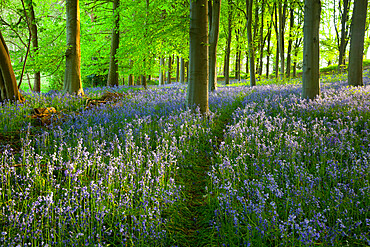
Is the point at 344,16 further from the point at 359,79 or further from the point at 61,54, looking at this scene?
the point at 61,54

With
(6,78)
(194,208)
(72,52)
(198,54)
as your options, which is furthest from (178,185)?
(72,52)

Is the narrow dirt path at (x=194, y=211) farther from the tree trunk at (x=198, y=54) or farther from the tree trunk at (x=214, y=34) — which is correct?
the tree trunk at (x=214, y=34)

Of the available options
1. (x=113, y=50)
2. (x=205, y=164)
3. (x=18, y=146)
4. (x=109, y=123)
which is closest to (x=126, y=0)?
(x=113, y=50)

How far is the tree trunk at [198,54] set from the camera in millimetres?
6684

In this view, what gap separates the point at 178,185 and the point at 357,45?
1099cm

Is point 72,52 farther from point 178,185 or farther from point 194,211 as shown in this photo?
point 194,211

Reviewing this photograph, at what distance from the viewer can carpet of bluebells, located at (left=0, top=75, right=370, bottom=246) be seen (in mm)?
2273

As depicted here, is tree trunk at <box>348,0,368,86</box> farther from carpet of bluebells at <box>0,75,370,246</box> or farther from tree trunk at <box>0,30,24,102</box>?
tree trunk at <box>0,30,24,102</box>

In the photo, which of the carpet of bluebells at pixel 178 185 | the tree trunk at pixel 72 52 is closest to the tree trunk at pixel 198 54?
the carpet of bluebells at pixel 178 185

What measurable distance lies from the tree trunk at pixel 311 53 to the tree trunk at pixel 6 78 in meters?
9.58

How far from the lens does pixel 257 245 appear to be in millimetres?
2238

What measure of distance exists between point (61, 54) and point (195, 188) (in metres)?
9.25

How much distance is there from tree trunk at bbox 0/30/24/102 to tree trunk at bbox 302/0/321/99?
958cm

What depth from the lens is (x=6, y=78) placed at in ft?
24.2
